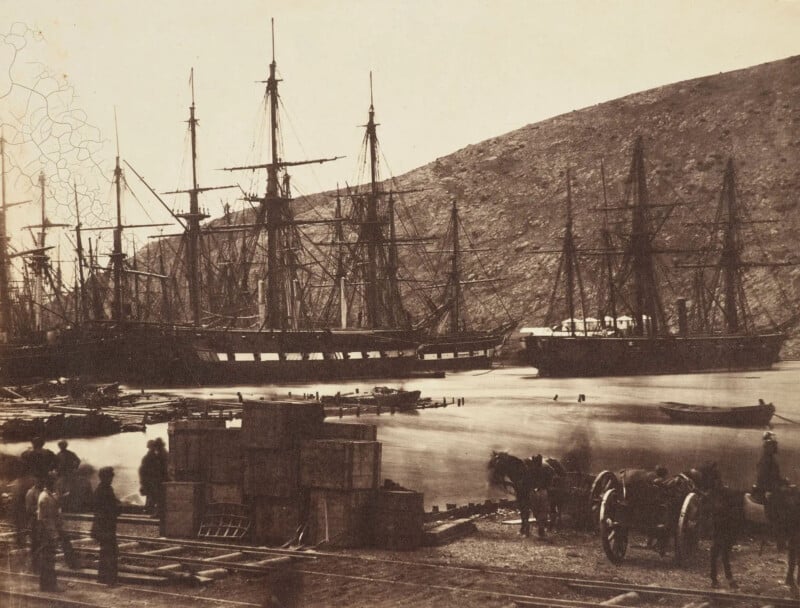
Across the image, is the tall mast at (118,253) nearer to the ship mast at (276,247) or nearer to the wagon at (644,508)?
the ship mast at (276,247)

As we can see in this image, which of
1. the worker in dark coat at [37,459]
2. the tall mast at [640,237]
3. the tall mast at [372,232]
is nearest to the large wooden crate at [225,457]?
the worker in dark coat at [37,459]

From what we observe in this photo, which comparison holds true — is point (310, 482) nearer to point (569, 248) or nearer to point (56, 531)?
point (56, 531)

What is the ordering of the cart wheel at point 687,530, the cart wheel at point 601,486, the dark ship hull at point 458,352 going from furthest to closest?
the dark ship hull at point 458,352
the cart wheel at point 601,486
the cart wheel at point 687,530

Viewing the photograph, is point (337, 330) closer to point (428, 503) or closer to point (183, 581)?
point (428, 503)

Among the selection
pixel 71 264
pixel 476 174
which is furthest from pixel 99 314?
pixel 476 174

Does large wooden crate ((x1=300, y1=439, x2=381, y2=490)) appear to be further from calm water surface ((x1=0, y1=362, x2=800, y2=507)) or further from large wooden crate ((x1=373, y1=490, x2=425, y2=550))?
calm water surface ((x1=0, y1=362, x2=800, y2=507))

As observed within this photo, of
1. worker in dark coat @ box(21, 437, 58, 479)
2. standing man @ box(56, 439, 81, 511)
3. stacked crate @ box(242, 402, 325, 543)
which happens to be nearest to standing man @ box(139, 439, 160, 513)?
standing man @ box(56, 439, 81, 511)

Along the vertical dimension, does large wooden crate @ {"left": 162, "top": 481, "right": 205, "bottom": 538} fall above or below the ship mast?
below
